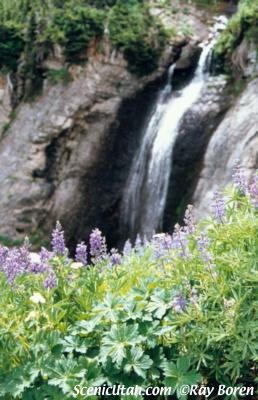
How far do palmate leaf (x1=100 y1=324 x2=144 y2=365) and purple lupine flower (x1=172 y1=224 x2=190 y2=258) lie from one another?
1.71 feet

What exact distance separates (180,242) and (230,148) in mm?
6611

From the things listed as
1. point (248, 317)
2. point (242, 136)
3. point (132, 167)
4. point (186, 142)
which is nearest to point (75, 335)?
point (248, 317)

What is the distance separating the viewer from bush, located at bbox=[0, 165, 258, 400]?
125 inches

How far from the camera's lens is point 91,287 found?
12.1 feet

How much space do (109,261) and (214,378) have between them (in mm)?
1071

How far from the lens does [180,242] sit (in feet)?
11.3

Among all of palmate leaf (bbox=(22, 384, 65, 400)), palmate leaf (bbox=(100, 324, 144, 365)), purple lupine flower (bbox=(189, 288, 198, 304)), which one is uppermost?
purple lupine flower (bbox=(189, 288, 198, 304))

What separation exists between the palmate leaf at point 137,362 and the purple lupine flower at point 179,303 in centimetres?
30

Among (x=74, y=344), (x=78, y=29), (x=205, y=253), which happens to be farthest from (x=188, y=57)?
(x=74, y=344)

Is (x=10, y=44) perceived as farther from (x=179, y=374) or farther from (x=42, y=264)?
(x=179, y=374)

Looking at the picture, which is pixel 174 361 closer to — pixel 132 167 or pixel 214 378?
pixel 214 378

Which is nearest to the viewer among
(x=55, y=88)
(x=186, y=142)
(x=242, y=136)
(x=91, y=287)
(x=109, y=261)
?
(x=91, y=287)

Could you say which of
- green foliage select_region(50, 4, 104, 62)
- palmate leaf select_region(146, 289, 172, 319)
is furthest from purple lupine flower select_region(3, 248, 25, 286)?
green foliage select_region(50, 4, 104, 62)

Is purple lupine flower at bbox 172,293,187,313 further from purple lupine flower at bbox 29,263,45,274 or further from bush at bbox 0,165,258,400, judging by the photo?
purple lupine flower at bbox 29,263,45,274
